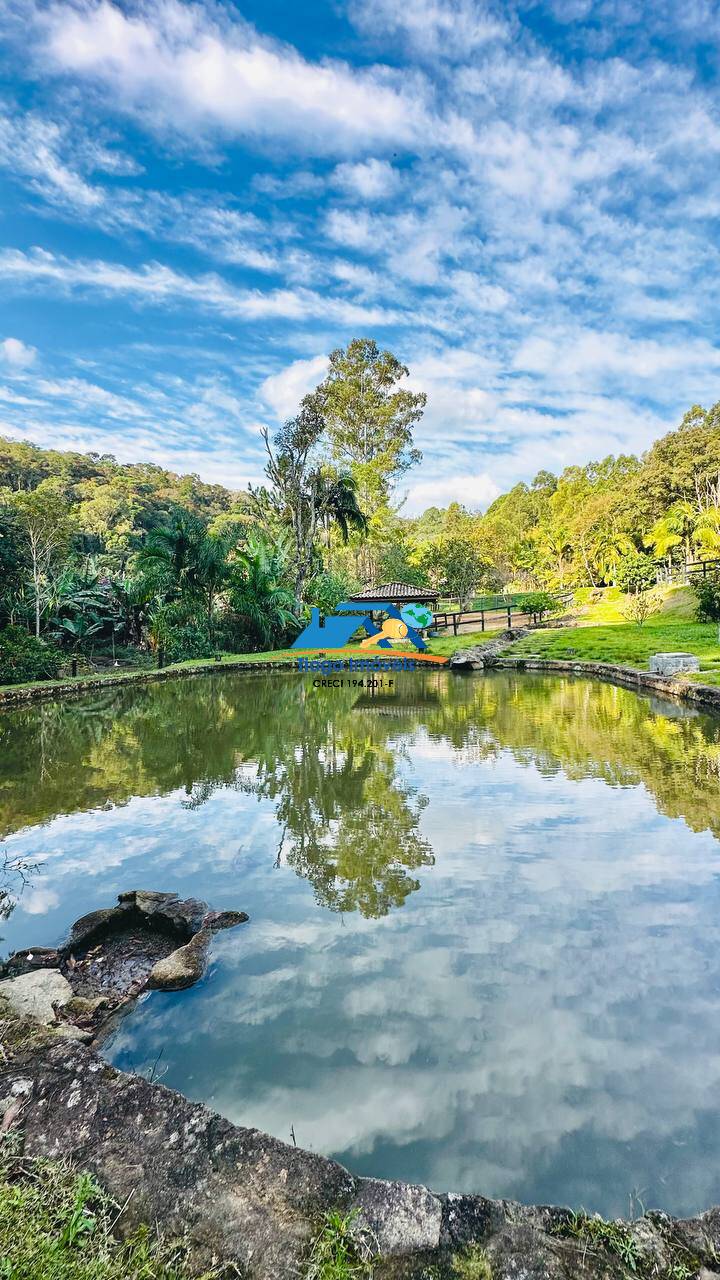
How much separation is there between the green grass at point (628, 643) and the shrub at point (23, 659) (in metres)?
12.7

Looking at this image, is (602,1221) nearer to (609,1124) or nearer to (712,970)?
(609,1124)

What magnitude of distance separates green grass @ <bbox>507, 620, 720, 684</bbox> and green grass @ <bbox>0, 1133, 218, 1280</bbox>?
1177 cm

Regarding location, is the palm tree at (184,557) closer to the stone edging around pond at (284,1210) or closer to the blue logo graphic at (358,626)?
the blue logo graphic at (358,626)

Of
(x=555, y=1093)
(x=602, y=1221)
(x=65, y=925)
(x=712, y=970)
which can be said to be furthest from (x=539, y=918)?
(x=65, y=925)

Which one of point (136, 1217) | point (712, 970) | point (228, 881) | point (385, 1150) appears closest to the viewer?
point (136, 1217)

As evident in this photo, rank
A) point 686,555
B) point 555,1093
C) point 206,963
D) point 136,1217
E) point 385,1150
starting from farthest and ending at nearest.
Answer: point 686,555, point 206,963, point 555,1093, point 385,1150, point 136,1217

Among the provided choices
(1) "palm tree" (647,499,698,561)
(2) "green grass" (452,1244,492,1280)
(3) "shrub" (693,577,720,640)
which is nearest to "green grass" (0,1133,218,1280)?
(2) "green grass" (452,1244,492,1280)

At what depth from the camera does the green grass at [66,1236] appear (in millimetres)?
1471

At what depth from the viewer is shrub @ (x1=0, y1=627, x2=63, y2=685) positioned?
1378 centimetres

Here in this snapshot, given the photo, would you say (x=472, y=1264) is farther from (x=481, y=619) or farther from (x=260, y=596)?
(x=481, y=619)

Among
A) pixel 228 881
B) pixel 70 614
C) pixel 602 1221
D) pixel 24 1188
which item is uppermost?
pixel 70 614

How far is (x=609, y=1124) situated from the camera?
7.47 ft

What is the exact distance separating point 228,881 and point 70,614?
16653 mm

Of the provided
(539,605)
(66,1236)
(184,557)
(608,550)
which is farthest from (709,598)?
(608,550)
